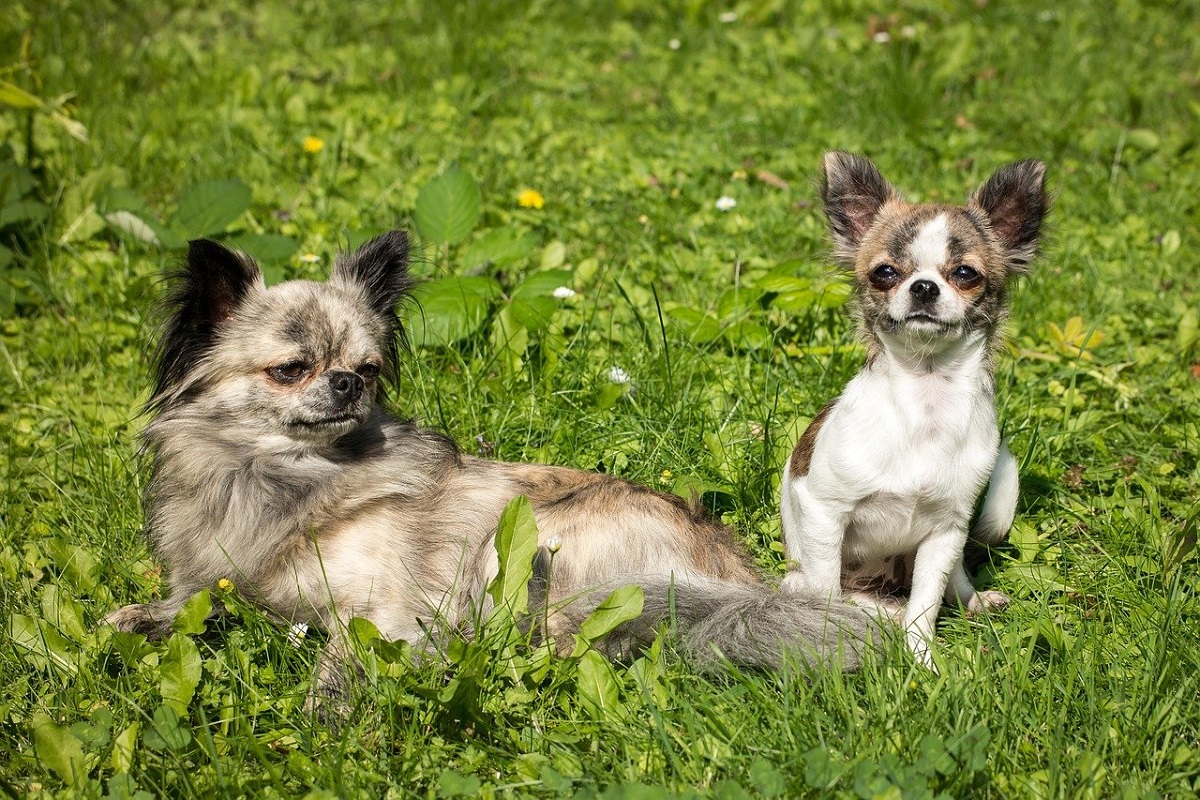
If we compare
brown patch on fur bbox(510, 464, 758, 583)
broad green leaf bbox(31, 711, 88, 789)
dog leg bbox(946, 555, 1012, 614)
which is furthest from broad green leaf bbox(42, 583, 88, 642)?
dog leg bbox(946, 555, 1012, 614)

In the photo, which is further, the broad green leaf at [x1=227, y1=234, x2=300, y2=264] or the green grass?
the broad green leaf at [x1=227, y1=234, x2=300, y2=264]

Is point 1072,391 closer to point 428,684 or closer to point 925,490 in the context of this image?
point 925,490

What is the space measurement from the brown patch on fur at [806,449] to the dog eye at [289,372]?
1408 mm

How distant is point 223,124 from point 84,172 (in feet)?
2.54

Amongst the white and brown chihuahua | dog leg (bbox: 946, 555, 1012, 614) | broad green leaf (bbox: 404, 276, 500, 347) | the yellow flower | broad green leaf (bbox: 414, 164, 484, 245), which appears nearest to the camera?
the white and brown chihuahua

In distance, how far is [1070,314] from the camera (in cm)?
A: 460

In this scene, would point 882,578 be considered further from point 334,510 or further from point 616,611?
point 334,510

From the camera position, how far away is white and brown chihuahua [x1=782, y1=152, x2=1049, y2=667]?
285 centimetres

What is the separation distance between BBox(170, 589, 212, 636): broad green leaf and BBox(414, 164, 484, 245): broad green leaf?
6.61 ft

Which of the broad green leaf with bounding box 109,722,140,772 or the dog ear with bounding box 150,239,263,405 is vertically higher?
the dog ear with bounding box 150,239,263,405

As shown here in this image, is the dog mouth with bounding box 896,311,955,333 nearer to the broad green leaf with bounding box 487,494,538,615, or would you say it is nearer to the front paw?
the broad green leaf with bounding box 487,494,538,615

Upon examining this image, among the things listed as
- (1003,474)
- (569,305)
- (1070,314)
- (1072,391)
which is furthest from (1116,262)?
(569,305)

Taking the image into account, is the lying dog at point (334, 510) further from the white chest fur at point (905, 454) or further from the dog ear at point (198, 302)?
the white chest fur at point (905, 454)

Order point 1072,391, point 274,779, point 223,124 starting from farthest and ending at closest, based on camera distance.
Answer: point 223,124, point 1072,391, point 274,779
